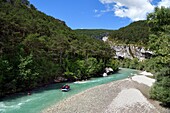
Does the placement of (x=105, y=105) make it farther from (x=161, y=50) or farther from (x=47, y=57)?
(x=47, y=57)

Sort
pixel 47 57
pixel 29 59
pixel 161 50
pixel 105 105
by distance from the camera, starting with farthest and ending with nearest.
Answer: pixel 47 57 → pixel 29 59 → pixel 105 105 → pixel 161 50

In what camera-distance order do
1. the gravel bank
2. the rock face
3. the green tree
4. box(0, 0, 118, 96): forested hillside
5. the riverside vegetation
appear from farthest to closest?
1. the rock face
2. box(0, 0, 118, 96): forested hillside
3. the riverside vegetation
4. the green tree
5. the gravel bank

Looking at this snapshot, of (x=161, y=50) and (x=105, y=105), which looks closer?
(x=161, y=50)

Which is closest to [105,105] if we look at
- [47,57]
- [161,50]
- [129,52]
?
[161,50]

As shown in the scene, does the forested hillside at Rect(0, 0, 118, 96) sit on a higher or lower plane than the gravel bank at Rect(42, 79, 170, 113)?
higher

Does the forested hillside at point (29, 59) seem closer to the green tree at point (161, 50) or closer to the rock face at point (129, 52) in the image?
the green tree at point (161, 50)

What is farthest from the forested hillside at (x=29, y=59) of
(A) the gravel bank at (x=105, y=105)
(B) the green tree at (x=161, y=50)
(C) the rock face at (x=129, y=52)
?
(C) the rock face at (x=129, y=52)

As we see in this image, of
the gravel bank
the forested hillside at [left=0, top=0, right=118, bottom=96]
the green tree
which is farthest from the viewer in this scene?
the forested hillside at [left=0, top=0, right=118, bottom=96]

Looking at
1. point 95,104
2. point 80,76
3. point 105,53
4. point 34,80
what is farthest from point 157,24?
point 105,53

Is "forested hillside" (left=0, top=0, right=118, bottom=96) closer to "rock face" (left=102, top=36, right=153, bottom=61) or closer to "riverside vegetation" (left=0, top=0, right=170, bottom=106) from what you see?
"riverside vegetation" (left=0, top=0, right=170, bottom=106)

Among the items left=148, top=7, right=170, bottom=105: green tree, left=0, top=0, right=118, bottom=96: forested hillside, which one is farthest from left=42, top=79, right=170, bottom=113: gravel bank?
left=0, top=0, right=118, bottom=96: forested hillside

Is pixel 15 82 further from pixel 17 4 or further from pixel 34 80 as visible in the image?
pixel 17 4
